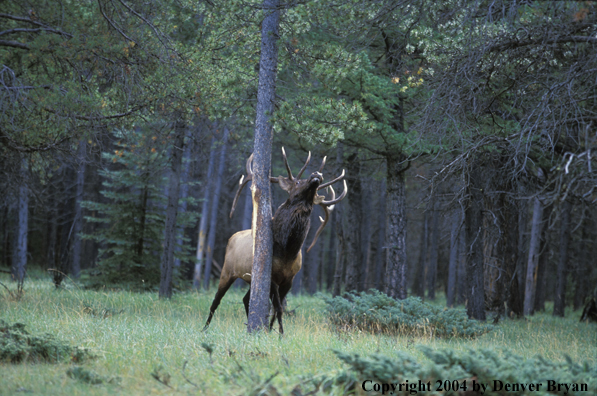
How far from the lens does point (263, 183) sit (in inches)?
323

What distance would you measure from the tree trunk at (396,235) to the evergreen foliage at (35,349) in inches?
359

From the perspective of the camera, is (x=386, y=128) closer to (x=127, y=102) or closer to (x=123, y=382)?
(x=127, y=102)

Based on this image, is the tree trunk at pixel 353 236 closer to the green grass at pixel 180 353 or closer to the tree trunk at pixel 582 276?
the green grass at pixel 180 353

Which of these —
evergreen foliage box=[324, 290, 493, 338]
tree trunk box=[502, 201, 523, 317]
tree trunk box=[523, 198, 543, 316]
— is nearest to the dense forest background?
tree trunk box=[502, 201, 523, 317]

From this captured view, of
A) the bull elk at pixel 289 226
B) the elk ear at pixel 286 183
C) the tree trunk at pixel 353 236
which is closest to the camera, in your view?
the bull elk at pixel 289 226

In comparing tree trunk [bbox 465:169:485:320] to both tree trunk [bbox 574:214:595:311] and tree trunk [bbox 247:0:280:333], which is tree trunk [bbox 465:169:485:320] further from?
tree trunk [bbox 574:214:595:311]

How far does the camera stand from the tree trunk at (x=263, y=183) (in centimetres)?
807

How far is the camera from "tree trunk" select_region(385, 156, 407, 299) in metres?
13.4

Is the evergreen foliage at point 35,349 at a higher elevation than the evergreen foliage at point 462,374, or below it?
below

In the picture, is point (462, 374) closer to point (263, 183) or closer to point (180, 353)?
point (180, 353)

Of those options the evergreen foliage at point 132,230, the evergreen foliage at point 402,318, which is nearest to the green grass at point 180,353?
the evergreen foliage at point 402,318

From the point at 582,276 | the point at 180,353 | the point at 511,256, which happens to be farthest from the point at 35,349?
the point at 582,276

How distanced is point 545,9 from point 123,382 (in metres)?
7.16

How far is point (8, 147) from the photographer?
930 cm
